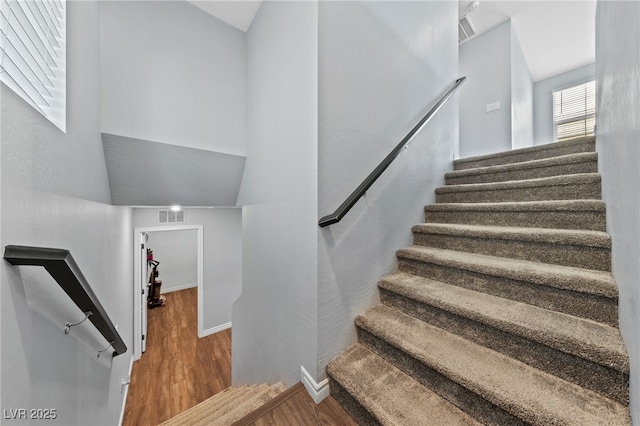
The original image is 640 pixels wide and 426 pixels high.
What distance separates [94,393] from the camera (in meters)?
1.44

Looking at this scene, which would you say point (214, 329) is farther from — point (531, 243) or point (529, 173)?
point (529, 173)

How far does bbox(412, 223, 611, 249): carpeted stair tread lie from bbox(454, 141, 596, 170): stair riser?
89cm

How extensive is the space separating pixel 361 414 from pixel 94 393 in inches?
63.6

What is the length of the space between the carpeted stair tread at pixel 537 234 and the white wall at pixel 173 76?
78.3 inches

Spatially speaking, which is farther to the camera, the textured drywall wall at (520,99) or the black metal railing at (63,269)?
the textured drywall wall at (520,99)

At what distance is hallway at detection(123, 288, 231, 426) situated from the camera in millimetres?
2867

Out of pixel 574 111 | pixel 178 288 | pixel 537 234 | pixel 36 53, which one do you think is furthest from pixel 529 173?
pixel 178 288

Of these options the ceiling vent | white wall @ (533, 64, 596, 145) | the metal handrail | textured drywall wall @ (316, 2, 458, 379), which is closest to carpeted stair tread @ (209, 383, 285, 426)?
textured drywall wall @ (316, 2, 458, 379)

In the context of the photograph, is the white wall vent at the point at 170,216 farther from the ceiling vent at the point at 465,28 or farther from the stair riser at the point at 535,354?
the ceiling vent at the point at 465,28

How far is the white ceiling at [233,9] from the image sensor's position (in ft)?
6.78

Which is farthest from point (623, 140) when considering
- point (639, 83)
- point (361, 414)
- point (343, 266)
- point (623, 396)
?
point (361, 414)

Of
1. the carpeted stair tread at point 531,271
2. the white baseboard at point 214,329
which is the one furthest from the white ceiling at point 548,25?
the white baseboard at point 214,329

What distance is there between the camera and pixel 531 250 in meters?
1.31

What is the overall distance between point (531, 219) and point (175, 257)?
759cm
